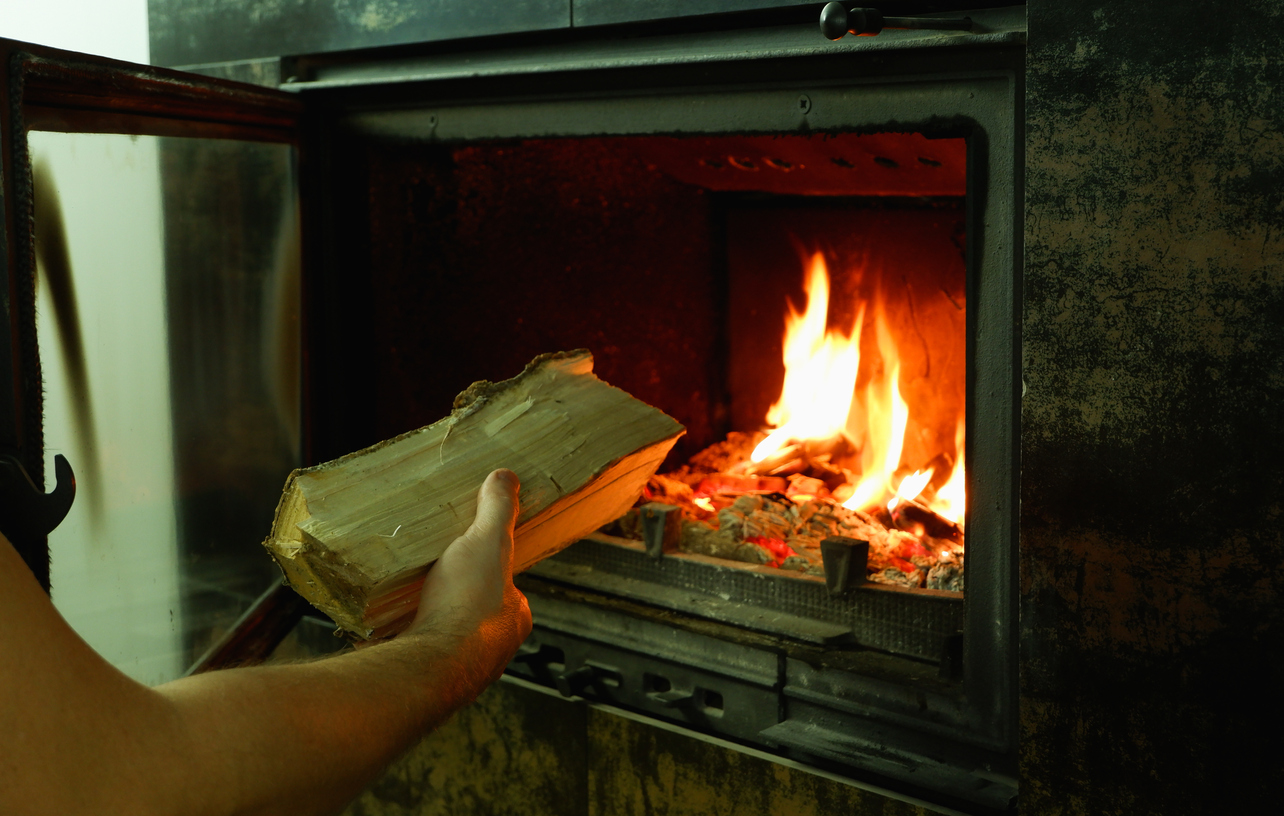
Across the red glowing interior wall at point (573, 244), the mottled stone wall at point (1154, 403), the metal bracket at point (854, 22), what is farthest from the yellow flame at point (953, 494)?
the metal bracket at point (854, 22)

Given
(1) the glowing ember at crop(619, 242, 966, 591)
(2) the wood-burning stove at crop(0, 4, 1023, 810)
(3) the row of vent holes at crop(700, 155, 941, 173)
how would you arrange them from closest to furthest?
(2) the wood-burning stove at crop(0, 4, 1023, 810)
(3) the row of vent holes at crop(700, 155, 941, 173)
(1) the glowing ember at crop(619, 242, 966, 591)

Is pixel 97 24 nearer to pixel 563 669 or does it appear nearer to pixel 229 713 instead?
pixel 563 669

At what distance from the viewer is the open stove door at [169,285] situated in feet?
4.09

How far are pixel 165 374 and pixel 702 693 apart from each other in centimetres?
93

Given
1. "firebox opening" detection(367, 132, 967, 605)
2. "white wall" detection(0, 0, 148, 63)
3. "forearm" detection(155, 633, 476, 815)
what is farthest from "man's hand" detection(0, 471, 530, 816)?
"white wall" detection(0, 0, 148, 63)

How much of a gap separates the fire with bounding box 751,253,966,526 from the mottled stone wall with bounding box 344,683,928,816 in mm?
589

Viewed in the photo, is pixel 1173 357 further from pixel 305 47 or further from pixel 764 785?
pixel 305 47

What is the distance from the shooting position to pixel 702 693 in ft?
5.16

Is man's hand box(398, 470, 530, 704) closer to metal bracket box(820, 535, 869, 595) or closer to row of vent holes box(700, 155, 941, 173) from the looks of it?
metal bracket box(820, 535, 869, 595)

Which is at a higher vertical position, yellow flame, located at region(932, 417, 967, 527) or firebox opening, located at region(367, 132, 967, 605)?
firebox opening, located at region(367, 132, 967, 605)

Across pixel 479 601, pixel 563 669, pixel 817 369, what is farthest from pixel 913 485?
pixel 479 601

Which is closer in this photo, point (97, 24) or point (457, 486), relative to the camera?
point (457, 486)

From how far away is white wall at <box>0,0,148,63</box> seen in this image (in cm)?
191

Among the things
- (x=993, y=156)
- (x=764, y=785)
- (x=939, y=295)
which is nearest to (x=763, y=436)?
(x=939, y=295)
